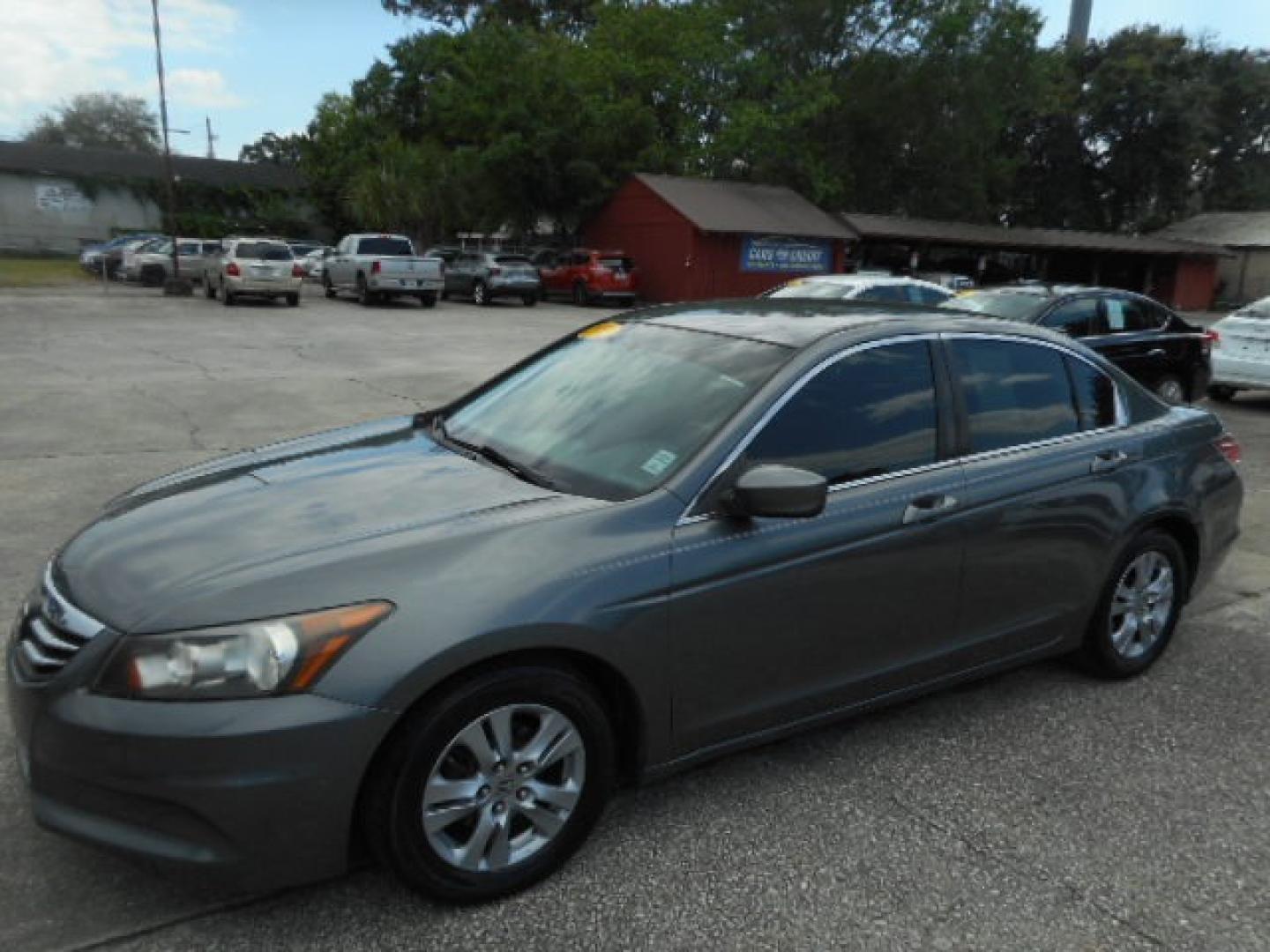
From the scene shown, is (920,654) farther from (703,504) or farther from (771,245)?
(771,245)

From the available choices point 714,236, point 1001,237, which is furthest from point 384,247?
point 1001,237

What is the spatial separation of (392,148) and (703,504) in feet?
130

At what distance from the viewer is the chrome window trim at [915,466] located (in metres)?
2.89

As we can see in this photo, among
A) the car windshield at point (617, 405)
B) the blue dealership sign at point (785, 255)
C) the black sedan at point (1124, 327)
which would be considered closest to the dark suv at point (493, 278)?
the blue dealership sign at point (785, 255)

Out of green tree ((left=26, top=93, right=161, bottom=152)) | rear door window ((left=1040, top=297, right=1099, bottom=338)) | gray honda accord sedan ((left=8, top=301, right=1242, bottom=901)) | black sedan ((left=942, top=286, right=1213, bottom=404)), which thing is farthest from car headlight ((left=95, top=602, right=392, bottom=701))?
green tree ((left=26, top=93, right=161, bottom=152))

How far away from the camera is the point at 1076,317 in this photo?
947 centimetres

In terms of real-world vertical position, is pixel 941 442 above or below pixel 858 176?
below

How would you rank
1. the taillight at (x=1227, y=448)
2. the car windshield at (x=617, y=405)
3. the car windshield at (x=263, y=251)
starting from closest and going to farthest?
1. the car windshield at (x=617, y=405)
2. the taillight at (x=1227, y=448)
3. the car windshield at (x=263, y=251)

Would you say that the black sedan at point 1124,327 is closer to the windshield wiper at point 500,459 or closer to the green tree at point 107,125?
the windshield wiper at point 500,459

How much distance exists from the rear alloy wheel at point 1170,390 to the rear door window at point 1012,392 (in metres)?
7.59

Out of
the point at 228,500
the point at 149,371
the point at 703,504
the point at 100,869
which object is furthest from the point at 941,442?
the point at 149,371

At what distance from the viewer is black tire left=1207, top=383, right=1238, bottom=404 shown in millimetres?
12867

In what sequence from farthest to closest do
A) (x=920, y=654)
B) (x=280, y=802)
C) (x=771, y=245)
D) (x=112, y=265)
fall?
(x=112, y=265)
(x=771, y=245)
(x=920, y=654)
(x=280, y=802)

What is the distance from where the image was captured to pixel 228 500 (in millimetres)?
3014
